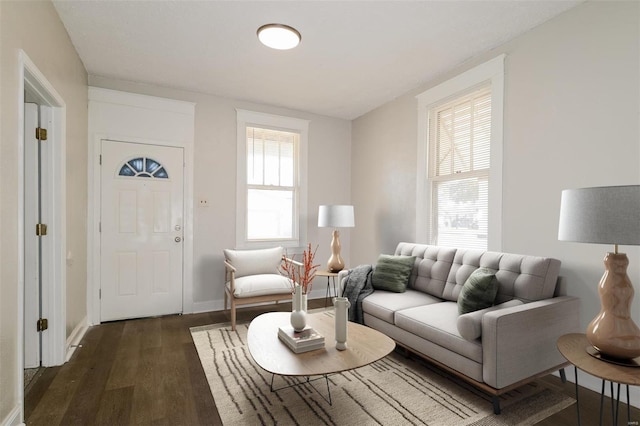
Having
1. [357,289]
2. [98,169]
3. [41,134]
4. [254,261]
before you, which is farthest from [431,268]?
[98,169]

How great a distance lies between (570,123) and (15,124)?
3.62m

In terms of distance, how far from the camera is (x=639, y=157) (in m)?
A: 2.08

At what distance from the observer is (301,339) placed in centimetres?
204

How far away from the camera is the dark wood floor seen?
1.95 m

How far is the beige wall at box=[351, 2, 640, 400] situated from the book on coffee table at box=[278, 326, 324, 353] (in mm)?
1915

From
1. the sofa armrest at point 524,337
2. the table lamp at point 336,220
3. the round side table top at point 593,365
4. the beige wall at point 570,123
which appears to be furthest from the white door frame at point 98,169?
the round side table top at point 593,365

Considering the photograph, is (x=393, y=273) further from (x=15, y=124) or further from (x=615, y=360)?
(x=15, y=124)

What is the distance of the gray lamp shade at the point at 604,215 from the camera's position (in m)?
1.47

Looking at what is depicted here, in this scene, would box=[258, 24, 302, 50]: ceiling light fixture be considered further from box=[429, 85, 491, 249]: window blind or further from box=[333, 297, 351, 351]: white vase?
box=[333, 297, 351, 351]: white vase

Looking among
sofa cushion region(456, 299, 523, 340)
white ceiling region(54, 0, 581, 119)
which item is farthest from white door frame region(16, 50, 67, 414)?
sofa cushion region(456, 299, 523, 340)

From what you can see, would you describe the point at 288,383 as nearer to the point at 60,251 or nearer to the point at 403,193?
the point at 60,251

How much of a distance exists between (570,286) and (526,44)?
199cm

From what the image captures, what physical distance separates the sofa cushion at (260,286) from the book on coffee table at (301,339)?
51.2 inches

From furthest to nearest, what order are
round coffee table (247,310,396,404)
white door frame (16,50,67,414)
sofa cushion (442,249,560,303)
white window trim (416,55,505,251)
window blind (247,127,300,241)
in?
window blind (247,127,300,241) → white window trim (416,55,505,251) → white door frame (16,50,67,414) → sofa cushion (442,249,560,303) → round coffee table (247,310,396,404)
